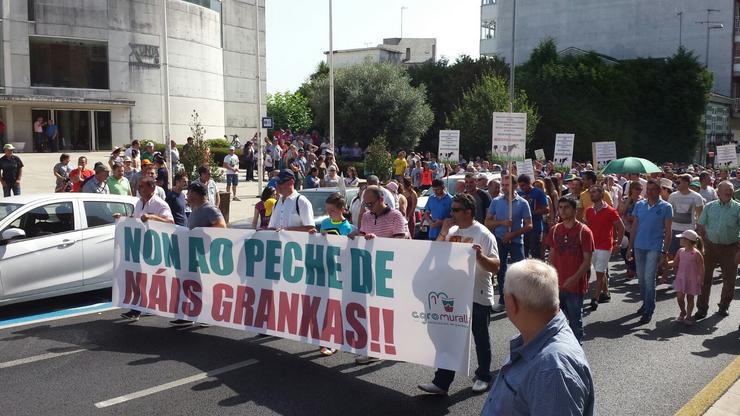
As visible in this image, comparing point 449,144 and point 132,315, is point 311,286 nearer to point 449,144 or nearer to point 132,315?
point 132,315

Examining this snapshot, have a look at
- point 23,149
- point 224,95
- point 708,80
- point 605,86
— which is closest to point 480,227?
point 23,149

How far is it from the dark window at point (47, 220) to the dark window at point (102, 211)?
26cm

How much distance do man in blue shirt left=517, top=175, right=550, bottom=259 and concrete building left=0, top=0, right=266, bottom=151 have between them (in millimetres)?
24555

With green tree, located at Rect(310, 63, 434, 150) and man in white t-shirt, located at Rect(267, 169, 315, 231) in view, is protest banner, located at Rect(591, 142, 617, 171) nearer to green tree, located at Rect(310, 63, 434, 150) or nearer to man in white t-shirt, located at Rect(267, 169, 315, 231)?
man in white t-shirt, located at Rect(267, 169, 315, 231)

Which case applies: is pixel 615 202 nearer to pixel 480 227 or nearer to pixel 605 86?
pixel 480 227

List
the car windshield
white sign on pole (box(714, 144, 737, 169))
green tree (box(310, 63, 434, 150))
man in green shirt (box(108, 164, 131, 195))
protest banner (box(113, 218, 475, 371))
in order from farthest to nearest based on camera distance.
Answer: green tree (box(310, 63, 434, 150)), white sign on pole (box(714, 144, 737, 169)), man in green shirt (box(108, 164, 131, 195)), the car windshield, protest banner (box(113, 218, 475, 371))

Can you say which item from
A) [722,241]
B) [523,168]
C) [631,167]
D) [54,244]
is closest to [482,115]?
[523,168]

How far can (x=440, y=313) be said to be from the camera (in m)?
5.91

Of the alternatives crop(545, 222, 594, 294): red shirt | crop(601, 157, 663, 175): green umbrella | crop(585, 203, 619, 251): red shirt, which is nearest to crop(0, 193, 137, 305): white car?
crop(545, 222, 594, 294): red shirt

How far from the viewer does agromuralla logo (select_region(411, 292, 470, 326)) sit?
581 centimetres

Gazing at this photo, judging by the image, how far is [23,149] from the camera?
3288 cm

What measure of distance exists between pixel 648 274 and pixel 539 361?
698cm

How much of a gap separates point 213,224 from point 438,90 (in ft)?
141

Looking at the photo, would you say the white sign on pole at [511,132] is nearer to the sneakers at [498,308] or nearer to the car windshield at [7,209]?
the sneakers at [498,308]
